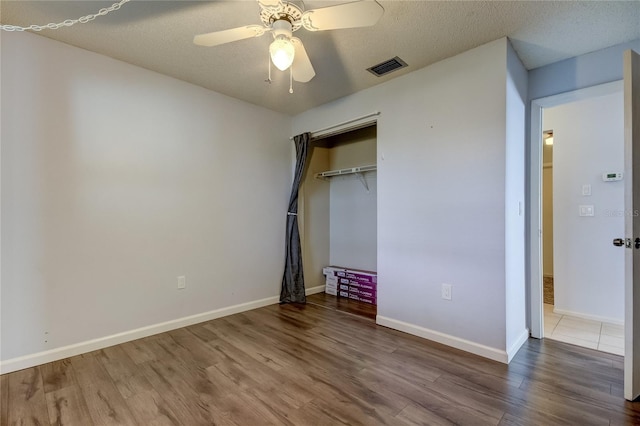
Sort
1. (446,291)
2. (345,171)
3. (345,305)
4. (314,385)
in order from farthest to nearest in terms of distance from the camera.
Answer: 1. (345,171)
2. (345,305)
3. (446,291)
4. (314,385)

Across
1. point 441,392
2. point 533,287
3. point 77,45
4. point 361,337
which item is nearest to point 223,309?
point 361,337

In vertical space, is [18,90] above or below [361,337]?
above

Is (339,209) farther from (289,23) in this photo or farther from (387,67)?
(289,23)

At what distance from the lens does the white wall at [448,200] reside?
87.1 inches

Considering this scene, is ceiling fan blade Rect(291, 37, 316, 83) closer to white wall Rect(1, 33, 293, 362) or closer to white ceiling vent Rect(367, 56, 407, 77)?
white ceiling vent Rect(367, 56, 407, 77)

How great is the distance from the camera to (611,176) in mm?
2898

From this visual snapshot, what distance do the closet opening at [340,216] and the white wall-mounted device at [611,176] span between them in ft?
7.80

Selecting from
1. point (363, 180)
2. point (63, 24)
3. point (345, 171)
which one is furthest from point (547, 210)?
point (63, 24)

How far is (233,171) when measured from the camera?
3.32 m

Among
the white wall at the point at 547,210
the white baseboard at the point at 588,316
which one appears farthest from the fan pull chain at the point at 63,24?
the white wall at the point at 547,210

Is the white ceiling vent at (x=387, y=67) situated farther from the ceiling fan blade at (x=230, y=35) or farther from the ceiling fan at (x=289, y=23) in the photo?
the ceiling fan blade at (x=230, y=35)

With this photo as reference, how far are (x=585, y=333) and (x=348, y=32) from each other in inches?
133

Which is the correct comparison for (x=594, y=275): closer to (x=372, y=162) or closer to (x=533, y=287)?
(x=533, y=287)

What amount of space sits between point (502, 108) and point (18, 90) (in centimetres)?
357
